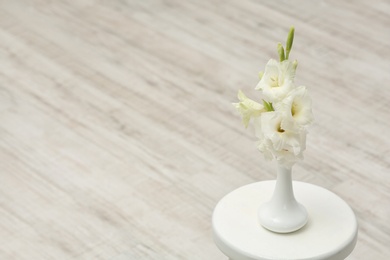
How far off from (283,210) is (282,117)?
8.5 inches

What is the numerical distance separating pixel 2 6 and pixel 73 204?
1.31 metres

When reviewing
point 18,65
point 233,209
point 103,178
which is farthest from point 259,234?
point 18,65

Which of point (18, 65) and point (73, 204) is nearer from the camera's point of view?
point (73, 204)

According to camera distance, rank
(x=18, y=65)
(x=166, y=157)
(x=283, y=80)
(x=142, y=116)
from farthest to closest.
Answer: (x=18, y=65)
(x=142, y=116)
(x=166, y=157)
(x=283, y=80)

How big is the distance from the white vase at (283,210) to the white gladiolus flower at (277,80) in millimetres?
156

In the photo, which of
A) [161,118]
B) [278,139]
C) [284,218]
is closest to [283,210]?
[284,218]

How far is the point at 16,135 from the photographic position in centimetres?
288

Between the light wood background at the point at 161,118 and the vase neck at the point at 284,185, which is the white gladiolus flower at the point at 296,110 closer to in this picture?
the vase neck at the point at 284,185

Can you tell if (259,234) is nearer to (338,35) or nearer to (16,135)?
(16,135)

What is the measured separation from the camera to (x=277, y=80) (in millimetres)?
1779

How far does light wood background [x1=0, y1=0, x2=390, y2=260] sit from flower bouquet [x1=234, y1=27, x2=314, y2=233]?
1.98 feet

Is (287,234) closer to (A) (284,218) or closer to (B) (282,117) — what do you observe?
(A) (284,218)

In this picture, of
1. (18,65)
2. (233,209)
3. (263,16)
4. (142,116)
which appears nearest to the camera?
(233,209)

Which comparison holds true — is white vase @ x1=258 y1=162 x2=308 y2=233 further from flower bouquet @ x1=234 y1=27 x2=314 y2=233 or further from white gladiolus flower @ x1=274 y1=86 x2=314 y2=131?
white gladiolus flower @ x1=274 y1=86 x2=314 y2=131
